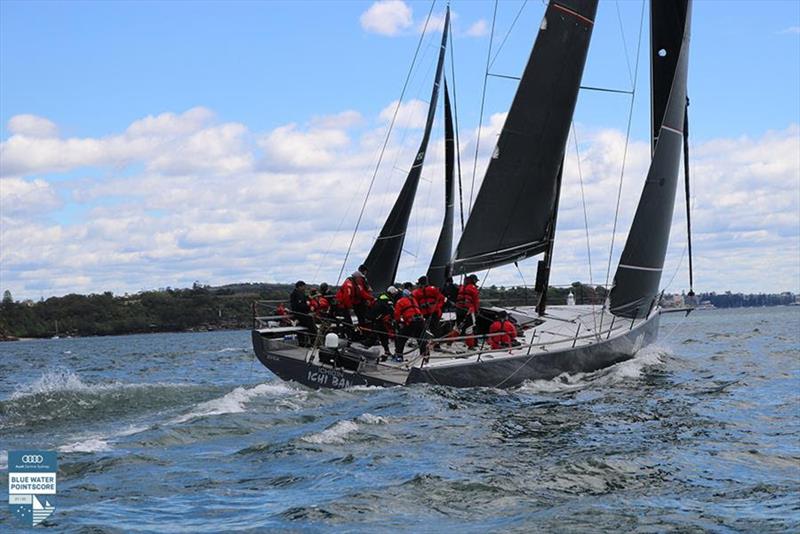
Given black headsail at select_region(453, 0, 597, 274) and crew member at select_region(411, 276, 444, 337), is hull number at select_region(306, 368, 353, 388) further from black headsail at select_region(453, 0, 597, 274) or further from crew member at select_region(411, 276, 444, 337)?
black headsail at select_region(453, 0, 597, 274)

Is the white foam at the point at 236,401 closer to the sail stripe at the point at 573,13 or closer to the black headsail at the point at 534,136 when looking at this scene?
the black headsail at the point at 534,136

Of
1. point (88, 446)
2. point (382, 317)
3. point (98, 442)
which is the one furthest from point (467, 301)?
point (88, 446)

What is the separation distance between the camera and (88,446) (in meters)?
14.3

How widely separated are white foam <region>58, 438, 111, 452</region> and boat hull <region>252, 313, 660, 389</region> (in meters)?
5.36

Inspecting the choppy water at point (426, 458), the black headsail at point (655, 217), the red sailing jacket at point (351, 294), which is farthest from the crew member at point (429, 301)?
the black headsail at point (655, 217)

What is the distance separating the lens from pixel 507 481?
11.8 meters

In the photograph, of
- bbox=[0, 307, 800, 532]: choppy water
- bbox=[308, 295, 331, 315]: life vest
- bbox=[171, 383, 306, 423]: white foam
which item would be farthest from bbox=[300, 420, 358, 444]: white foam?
bbox=[308, 295, 331, 315]: life vest

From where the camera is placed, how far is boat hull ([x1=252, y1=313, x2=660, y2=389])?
739 inches

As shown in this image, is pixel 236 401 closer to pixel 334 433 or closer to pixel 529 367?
pixel 334 433

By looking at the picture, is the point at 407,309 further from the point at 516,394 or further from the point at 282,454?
the point at 282,454

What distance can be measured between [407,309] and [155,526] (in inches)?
417

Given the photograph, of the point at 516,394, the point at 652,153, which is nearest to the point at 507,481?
the point at 516,394

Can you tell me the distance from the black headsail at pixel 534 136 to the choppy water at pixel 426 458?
4437 millimetres

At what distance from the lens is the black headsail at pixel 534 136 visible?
2444 centimetres
